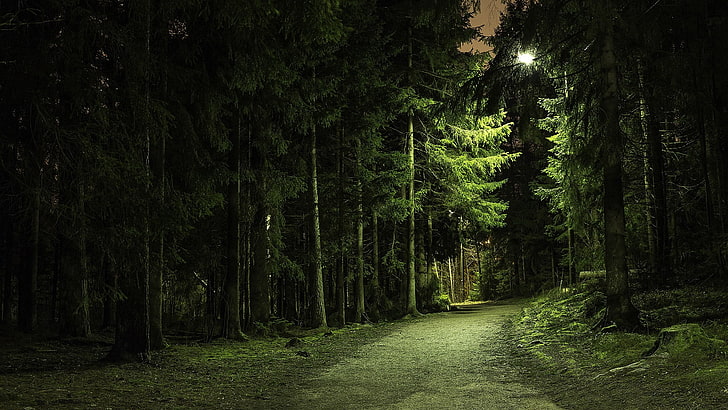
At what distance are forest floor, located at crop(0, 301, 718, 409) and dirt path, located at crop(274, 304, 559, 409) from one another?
2cm

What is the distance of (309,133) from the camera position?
718 inches

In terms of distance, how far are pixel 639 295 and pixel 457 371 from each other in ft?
28.2

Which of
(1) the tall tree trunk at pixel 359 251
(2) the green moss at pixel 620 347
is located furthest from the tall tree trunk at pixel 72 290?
(2) the green moss at pixel 620 347

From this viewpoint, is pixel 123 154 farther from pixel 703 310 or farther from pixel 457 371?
pixel 703 310

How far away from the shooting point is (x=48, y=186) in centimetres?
660

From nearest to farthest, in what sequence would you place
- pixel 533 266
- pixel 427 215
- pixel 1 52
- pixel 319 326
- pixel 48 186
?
pixel 48 186 < pixel 1 52 < pixel 319 326 < pixel 427 215 < pixel 533 266

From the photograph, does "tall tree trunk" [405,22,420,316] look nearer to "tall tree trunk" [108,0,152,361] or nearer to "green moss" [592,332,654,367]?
"green moss" [592,332,654,367]

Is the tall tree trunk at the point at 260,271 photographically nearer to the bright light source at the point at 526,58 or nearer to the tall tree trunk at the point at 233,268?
the tall tree trunk at the point at 233,268

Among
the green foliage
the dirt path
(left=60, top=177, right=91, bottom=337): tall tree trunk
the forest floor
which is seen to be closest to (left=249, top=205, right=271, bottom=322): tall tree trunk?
the forest floor

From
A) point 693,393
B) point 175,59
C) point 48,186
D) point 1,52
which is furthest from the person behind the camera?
point 175,59

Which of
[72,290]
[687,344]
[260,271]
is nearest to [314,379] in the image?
[687,344]

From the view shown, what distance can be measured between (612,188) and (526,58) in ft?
12.0

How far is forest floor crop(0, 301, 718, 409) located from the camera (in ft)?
20.6

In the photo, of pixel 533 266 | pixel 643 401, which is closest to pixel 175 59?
pixel 643 401
